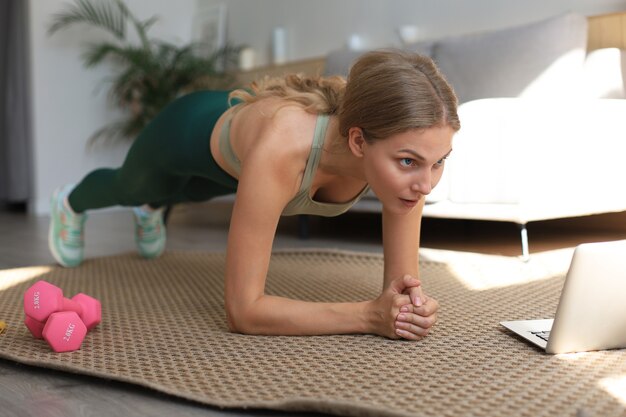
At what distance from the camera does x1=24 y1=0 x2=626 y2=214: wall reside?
441 cm

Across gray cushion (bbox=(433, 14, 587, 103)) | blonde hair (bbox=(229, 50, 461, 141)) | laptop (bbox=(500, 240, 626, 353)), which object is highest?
gray cushion (bbox=(433, 14, 587, 103))

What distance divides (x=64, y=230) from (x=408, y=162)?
157cm

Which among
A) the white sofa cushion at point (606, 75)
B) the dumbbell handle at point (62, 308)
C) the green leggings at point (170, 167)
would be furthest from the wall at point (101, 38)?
the dumbbell handle at point (62, 308)

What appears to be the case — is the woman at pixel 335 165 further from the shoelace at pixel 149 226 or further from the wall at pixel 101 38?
the wall at pixel 101 38

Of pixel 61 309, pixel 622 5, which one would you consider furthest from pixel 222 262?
pixel 622 5

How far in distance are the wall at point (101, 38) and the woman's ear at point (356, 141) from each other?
2.87m

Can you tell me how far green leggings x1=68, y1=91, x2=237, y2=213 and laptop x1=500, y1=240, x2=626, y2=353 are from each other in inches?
36.9

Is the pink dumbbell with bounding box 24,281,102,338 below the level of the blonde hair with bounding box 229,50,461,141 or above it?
below

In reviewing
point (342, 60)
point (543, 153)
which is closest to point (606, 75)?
point (543, 153)

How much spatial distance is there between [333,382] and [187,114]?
1019 millimetres

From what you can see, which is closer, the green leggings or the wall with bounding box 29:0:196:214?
the green leggings

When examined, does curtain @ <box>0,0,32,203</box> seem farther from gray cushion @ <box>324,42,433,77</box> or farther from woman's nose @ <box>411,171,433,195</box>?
woman's nose @ <box>411,171,433,195</box>

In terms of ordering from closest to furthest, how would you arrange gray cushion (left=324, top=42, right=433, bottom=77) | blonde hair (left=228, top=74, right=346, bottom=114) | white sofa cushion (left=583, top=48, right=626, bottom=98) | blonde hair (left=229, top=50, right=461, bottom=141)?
blonde hair (left=229, top=50, right=461, bottom=141) < blonde hair (left=228, top=74, right=346, bottom=114) < white sofa cushion (left=583, top=48, right=626, bottom=98) < gray cushion (left=324, top=42, right=433, bottom=77)

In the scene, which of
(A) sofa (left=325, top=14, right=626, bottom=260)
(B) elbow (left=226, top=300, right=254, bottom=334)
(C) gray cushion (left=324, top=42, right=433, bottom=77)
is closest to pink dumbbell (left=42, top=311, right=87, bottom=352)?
(B) elbow (left=226, top=300, right=254, bottom=334)
